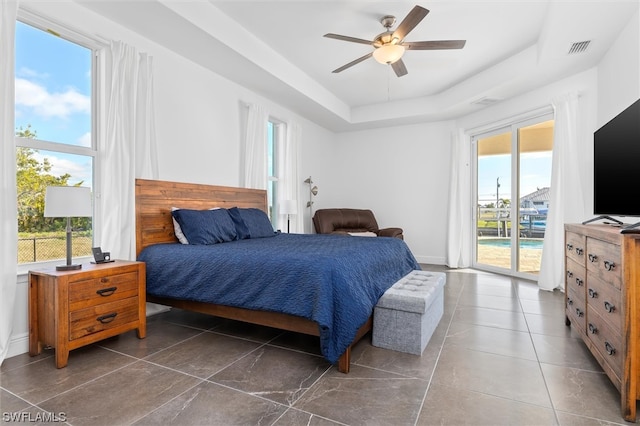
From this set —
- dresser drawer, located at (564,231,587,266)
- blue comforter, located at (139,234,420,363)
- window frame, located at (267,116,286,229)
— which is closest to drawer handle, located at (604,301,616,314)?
dresser drawer, located at (564,231,587,266)

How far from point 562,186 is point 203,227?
166 inches

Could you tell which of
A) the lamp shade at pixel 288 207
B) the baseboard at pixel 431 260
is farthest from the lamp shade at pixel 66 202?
the baseboard at pixel 431 260

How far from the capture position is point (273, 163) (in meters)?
5.33

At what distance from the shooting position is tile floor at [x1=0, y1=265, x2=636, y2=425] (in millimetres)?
1567

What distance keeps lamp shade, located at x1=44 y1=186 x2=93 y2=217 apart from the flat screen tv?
11.3 ft

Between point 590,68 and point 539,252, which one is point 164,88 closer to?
point 590,68

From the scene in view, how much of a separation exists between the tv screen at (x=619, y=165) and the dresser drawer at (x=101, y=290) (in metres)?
3.36

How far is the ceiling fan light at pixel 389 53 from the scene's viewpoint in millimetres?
3178

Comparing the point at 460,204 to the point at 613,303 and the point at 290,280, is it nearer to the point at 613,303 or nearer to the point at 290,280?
the point at 613,303

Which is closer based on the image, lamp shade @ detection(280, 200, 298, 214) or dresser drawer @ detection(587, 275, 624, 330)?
dresser drawer @ detection(587, 275, 624, 330)

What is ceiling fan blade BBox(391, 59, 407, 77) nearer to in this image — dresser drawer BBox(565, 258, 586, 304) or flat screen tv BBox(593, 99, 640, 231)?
flat screen tv BBox(593, 99, 640, 231)

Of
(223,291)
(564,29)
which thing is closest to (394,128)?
(564,29)

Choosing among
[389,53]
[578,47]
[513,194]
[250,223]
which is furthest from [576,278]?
[250,223]

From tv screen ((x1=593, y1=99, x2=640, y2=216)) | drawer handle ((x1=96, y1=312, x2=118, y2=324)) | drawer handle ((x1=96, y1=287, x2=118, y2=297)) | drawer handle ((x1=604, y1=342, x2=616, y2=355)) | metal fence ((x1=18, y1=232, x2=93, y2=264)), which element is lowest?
drawer handle ((x1=96, y1=312, x2=118, y2=324))
